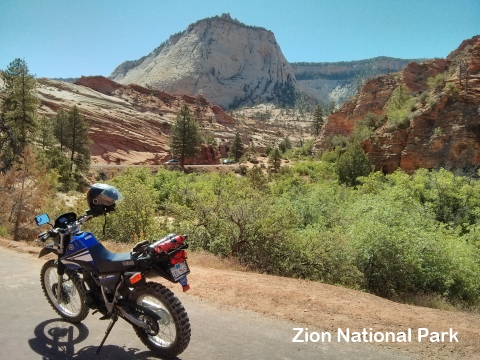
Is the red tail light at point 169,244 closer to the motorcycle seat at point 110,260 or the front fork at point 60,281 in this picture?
the motorcycle seat at point 110,260

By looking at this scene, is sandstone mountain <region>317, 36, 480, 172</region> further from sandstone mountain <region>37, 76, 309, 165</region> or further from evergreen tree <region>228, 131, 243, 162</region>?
sandstone mountain <region>37, 76, 309, 165</region>

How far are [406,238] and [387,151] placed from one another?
31445mm

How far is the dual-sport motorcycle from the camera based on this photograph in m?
3.32

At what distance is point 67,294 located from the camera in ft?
13.9

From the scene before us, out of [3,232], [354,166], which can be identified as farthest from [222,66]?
[3,232]

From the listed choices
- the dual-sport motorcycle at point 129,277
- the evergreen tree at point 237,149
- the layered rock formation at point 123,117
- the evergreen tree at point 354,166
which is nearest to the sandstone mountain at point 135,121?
the layered rock formation at point 123,117

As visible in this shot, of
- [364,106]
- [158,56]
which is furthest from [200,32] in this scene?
[364,106]

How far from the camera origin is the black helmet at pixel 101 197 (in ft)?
12.6

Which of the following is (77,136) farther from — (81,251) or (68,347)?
(68,347)

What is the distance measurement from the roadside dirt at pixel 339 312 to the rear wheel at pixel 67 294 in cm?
186

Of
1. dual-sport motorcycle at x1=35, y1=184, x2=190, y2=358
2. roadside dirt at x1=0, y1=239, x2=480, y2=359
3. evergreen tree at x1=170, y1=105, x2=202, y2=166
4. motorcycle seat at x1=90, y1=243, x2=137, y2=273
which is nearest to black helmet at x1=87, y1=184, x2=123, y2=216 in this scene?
dual-sport motorcycle at x1=35, y1=184, x2=190, y2=358

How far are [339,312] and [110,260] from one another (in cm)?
337

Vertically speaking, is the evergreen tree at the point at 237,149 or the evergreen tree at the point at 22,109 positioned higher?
the evergreen tree at the point at 22,109

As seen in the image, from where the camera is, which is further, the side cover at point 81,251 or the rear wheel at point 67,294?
the rear wheel at point 67,294
